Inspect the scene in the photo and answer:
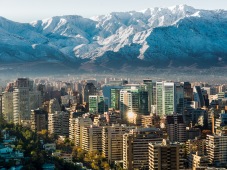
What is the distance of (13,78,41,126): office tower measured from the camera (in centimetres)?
2455

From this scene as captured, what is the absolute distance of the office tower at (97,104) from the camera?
26.2 metres

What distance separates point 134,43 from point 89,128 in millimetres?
40026

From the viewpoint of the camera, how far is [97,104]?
2648 centimetres

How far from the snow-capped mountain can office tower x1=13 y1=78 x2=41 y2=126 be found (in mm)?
27344

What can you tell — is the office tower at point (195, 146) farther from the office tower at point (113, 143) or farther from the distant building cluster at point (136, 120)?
the office tower at point (113, 143)

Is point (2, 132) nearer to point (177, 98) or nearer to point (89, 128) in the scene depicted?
point (89, 128)

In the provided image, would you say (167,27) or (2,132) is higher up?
(167,27)

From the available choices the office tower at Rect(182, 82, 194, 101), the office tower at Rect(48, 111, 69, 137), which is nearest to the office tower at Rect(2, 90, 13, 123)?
the office tower at Rect(48, 111, 69, 137)

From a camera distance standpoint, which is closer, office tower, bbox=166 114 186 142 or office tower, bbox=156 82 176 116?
office tower, bbox=166 114 186 142

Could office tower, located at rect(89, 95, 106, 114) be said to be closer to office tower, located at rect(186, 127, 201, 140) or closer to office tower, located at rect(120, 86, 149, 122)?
office tower, located at rect(120, 86, 149, 122)

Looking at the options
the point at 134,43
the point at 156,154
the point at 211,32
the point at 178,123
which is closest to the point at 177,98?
the point at 178,123

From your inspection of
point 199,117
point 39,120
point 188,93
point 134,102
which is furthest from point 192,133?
point 188,93

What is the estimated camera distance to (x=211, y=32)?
207 ft

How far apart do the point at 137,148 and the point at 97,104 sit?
31.9ft
